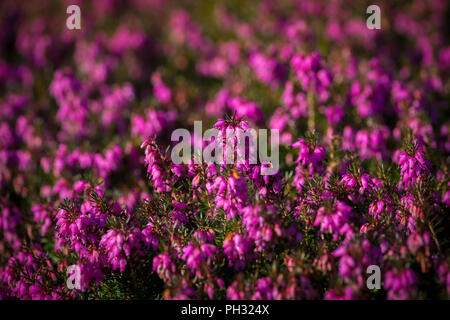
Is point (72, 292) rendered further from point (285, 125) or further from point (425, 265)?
point (285, 125)

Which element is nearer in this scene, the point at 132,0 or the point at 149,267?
the point at 149,267

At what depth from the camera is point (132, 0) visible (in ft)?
48.7

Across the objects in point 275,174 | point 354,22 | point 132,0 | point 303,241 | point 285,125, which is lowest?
point 303,241

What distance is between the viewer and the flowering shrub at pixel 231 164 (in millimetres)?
3455

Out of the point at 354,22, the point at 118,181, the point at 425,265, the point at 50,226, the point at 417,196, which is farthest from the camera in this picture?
the point at 354,22

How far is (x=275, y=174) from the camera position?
3910 millimetres

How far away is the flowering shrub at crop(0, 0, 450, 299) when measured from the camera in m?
3.46

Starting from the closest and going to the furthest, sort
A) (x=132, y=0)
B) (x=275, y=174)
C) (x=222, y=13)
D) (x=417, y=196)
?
→ (x=417, y=196) → (x=275, y=174) → (x=222, y=13) → (x=132, y=0)

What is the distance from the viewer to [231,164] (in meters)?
3.70

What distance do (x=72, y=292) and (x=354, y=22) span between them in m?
9.02

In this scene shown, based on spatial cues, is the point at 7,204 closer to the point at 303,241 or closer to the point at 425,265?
the point at 303,241

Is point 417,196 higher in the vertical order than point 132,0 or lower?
lower
